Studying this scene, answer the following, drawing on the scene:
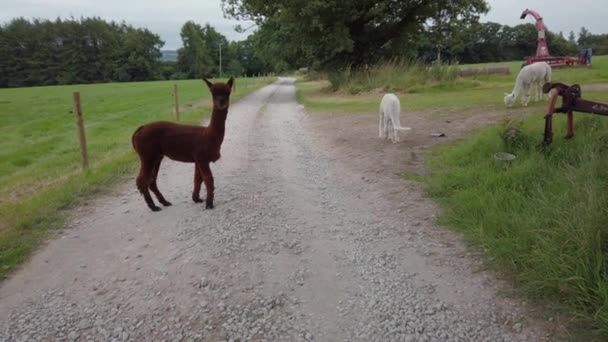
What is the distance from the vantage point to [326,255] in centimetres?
400

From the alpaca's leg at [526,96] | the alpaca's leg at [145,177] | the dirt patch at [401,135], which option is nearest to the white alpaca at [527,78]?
the alpaca's leg at [526,96]

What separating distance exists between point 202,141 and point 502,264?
155 inches

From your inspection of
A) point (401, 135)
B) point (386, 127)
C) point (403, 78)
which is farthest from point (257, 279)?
point (403, 78)

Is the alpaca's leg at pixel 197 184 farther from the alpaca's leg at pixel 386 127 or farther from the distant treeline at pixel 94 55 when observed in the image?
the distant treeline at pixel 94 55

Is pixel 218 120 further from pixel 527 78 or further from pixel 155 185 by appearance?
pixel 527 78

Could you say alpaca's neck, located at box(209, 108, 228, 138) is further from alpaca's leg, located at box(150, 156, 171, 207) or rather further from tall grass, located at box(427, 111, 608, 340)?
tall grass, located at box(427, 111, 608, 340)

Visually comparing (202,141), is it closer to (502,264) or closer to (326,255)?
(326,255)

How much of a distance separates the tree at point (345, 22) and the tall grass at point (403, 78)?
2234 millimetres

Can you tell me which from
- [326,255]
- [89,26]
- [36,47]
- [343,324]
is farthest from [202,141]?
[89,26]

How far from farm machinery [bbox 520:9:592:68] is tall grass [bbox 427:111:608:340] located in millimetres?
16688

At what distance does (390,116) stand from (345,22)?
16.9 m

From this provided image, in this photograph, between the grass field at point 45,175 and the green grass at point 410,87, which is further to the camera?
the green grass at point 410,87

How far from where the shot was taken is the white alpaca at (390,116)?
29.3ft

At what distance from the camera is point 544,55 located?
22.4 meters
